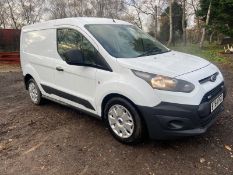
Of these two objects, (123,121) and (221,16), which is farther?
(221,16)

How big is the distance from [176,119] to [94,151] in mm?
1324

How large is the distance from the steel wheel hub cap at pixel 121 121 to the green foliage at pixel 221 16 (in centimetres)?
1738

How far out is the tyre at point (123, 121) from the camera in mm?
4092

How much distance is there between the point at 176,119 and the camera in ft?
12.5

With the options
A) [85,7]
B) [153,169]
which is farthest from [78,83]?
[85,7]

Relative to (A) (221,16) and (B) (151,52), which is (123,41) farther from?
(A) (221,16)

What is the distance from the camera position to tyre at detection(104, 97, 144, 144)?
4.09 metres

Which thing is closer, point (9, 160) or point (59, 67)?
point (9, 160)

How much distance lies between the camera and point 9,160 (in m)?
4.16

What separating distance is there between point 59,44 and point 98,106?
1552 mm

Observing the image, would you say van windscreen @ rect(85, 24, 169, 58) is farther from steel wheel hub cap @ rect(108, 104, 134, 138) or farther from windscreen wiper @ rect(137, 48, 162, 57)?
steel wheel hub cap @ rect(108, 104, 134, 138)

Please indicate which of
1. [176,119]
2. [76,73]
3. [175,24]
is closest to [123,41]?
[76,73]

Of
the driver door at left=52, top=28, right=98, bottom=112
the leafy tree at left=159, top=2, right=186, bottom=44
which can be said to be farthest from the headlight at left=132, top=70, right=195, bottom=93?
the leafy tree at left=159, top=2, right=186, bottom=44

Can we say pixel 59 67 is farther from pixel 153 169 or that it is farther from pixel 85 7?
pixel 85 7
